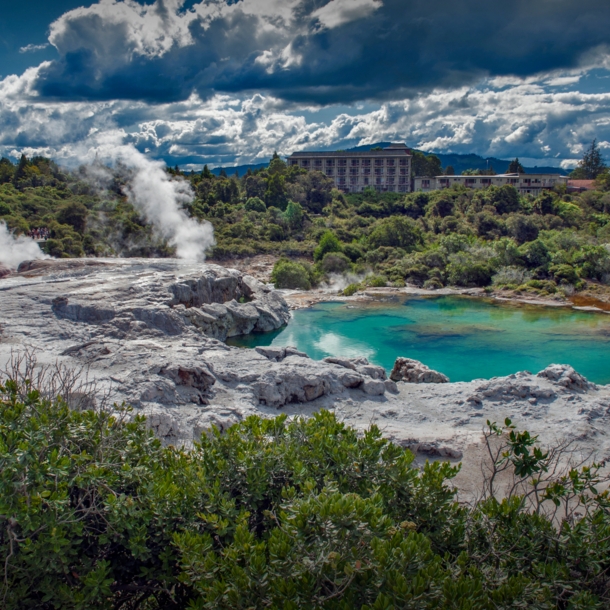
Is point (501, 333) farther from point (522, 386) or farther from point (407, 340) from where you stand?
point (522, 386)

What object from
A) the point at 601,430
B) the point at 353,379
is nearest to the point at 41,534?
the point at 353,379

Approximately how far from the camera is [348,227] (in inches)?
1966

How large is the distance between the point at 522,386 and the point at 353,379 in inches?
173

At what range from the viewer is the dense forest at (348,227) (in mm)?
35750

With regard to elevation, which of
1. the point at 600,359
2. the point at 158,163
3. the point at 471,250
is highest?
the point at 158,163

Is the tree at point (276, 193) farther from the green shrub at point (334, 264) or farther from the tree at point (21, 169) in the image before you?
the tree at point (21, 169)

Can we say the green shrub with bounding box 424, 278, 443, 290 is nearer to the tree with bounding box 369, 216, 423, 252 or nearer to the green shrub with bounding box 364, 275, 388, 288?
the green shrub with bounding box 364, 275, 388, 288

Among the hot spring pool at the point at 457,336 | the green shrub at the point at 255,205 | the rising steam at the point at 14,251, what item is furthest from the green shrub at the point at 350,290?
the green shrub at the point at 255,205

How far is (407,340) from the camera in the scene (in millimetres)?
23000

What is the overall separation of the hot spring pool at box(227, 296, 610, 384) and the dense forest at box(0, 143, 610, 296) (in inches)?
212

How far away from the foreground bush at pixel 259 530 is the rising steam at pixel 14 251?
21.4 m

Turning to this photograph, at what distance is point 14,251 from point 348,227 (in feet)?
98.4

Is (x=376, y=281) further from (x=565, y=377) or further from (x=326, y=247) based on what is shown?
(x=565, y=377)

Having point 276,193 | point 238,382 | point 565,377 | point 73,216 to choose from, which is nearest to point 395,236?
point 276,193
